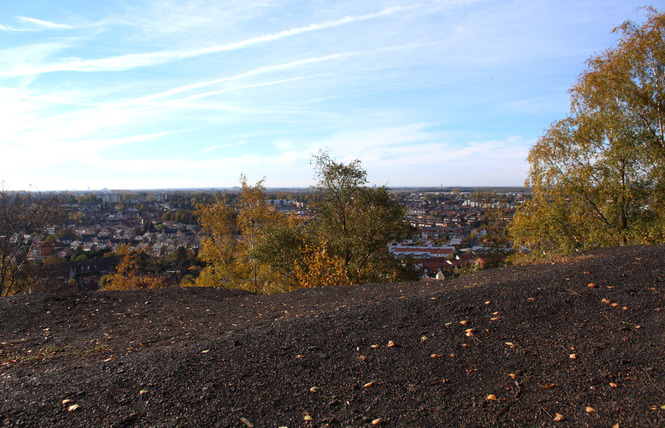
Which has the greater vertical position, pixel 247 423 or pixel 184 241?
pixel 247 423

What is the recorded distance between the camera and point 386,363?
4461 millimetres

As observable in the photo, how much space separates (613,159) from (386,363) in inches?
513

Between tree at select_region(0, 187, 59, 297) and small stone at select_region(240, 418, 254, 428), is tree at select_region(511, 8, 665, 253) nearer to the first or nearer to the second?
small stone at select_region(240, 418, 254, 428)

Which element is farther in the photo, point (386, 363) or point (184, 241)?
point (184, 241)

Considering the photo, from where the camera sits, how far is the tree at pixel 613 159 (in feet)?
43.4

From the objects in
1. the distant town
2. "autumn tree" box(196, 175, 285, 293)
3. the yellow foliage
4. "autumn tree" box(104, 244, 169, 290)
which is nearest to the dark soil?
the yellow foliage

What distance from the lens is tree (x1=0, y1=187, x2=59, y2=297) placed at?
54.5ft

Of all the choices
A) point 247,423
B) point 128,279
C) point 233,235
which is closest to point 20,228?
point 128,279

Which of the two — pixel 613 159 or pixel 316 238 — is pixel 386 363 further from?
pixel 613 159

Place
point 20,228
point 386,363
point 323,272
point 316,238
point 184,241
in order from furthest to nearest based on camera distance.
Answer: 1. point 184,241
2. point 20,228
3. point 316,238
4. point 323,272
5. point 386,363

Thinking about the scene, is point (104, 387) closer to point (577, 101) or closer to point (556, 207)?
point (556, 207)

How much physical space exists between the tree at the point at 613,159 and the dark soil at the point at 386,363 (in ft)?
23.8

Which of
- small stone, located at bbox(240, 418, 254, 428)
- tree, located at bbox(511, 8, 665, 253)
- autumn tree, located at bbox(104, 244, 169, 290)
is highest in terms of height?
tree, located at bbox(511, 8, 665, 253)

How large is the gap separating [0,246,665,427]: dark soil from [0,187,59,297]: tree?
1191 cm
